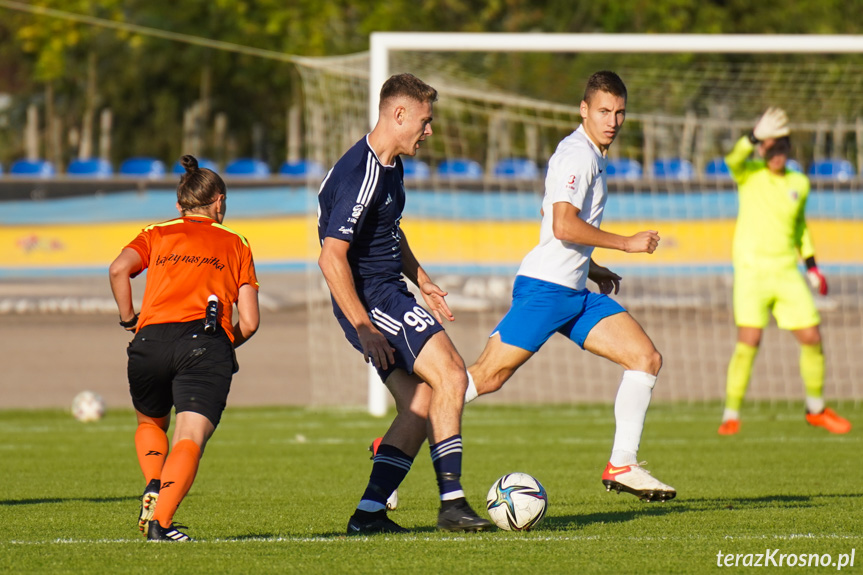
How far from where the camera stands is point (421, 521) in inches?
235

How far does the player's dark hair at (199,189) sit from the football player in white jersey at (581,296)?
5.66ft

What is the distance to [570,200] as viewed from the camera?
20.4ft

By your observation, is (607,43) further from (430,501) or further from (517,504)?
(517,504)

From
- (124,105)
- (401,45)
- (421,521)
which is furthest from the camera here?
(124,105)

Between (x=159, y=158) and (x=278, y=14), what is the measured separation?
7.78 metres

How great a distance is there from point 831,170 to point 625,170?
11.9 ft

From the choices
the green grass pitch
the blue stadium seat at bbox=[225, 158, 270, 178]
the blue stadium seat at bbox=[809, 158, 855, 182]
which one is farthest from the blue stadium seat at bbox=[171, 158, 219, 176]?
the green grass pitch

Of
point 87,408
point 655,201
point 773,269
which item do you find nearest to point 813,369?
point 773,269

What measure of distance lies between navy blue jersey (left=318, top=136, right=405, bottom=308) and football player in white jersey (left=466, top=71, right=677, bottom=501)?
3.15 feet

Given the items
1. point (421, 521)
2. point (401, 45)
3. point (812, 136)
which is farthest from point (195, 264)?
point (812, 136)

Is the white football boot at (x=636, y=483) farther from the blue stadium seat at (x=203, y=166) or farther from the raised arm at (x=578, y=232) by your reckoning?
the blue stadium seat at (x=203, y=166)

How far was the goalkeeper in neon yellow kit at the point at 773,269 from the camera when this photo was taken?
10297mm

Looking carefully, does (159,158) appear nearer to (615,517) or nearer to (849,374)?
(849,374)

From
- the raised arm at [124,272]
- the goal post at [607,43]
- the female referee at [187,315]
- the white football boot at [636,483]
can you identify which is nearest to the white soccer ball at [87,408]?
the goal post at [607,43]
